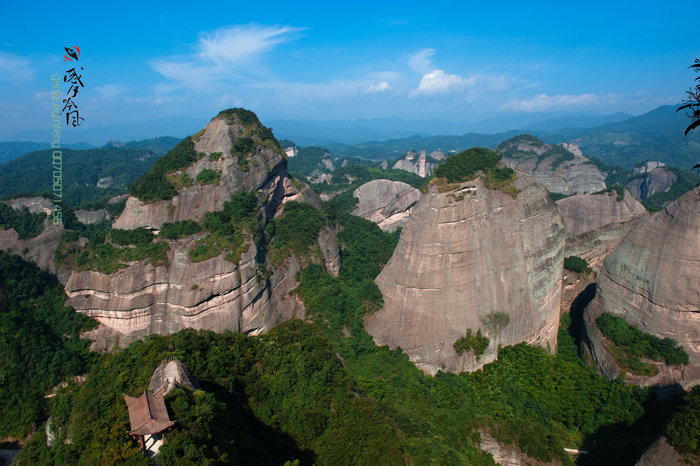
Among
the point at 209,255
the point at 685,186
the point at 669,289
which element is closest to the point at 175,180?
the point at 209,255

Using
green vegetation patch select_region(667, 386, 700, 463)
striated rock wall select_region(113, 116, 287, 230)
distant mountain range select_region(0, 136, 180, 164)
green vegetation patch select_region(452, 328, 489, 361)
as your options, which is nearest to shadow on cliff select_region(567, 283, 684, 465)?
green vegetation patch select_region(667, 386, 700, 463)

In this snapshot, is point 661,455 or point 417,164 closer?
point 661,455

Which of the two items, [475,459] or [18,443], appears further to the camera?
[18,443]

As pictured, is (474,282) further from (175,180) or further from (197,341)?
(175,180)

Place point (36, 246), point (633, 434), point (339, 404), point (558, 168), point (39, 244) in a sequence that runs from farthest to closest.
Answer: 1. point (558, 168)
2. point (39, 244)
3. point (36, 246)
4. point (633, 434)
5. point (339, 404)

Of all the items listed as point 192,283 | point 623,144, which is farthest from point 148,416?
point 623,144

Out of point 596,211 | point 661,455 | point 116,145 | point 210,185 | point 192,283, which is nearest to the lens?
point 661,455

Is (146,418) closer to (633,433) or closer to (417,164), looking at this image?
(633,433)
